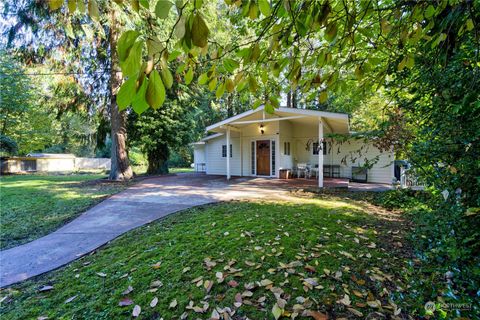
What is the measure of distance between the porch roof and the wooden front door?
1.60 m

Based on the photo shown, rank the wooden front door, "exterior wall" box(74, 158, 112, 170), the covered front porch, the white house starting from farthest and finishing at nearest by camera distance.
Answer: "exterior wall" box(74, 158, 112, 170)
the wooden front door
the covered front porch
the white house

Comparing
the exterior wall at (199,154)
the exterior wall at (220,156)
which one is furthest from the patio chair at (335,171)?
the exterior wall at (199,154)

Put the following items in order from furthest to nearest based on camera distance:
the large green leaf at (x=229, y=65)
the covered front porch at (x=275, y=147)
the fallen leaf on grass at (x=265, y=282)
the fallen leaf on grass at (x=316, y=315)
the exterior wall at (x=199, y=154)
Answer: the exterior wall at (x=199, y=154)
the covered front porch at (x=275, y=147)
the fallen leaf on grass at (x=265, y=282)
the fallen leaf on grass at (x=316, y=315)
the large green leaf at (x=229, y=65)

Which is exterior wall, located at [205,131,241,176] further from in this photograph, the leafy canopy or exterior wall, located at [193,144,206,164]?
the leafy canopy

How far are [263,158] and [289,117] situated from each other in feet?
11.6

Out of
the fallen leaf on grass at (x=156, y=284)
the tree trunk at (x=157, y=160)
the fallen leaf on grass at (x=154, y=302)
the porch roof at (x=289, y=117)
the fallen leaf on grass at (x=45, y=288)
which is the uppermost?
the porch roof at (x=289, y=117)

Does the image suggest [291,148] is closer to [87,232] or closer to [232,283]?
[87,232]

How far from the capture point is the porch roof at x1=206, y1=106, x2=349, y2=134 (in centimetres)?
916

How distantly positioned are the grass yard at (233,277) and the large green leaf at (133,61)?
197 centimetres

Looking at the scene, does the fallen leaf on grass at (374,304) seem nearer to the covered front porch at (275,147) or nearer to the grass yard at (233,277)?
the grass yard at (233,277)

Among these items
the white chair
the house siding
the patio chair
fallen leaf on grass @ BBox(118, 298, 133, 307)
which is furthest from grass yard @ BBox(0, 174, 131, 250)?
the patio chair

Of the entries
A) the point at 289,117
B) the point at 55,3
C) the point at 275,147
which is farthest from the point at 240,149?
the point at 55,3

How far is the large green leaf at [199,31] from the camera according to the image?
2.60 feet

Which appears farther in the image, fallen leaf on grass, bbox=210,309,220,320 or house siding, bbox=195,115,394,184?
house siding, bbox=195,115,394,184
